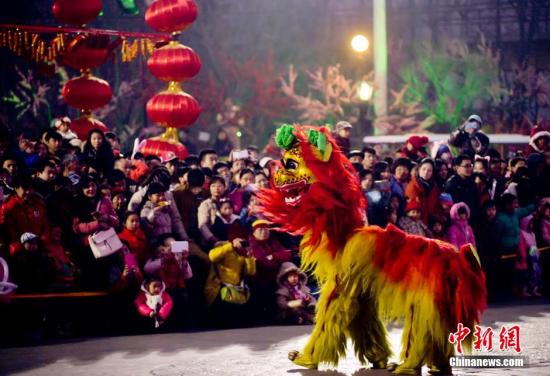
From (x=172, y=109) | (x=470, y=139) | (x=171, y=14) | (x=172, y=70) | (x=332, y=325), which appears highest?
(x=171, y=14)

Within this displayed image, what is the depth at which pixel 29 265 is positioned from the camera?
988 cm

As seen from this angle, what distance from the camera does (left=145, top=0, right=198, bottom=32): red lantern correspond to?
14641 millimetres

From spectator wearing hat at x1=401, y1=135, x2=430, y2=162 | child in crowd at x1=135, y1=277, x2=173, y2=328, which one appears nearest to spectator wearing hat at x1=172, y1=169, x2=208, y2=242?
child in crowd at x1=135, y1=277, x2=173, y2=328

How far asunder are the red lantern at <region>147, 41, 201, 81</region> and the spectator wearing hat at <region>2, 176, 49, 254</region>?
472cm

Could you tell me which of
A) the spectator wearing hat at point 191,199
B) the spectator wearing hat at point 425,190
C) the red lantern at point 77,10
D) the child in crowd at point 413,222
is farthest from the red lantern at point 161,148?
the child in crowd at point 413,222

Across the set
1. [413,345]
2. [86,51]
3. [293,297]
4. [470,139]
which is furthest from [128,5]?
[413,345]

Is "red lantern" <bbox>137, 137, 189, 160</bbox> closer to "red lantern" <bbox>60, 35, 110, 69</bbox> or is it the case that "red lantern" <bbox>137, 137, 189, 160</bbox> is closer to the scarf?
"red lantern" <bbox>60, 35, 110, 69</bbox>

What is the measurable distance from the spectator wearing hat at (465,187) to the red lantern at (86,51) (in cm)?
483

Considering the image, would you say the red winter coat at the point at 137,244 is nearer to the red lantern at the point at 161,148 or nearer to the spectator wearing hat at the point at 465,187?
the spectator wearing hat at the point at 465,187

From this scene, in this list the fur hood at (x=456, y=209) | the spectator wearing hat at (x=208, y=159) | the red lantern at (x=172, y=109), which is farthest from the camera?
the red lantern at (x=172, y=109)

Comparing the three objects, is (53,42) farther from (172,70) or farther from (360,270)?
(360,270)

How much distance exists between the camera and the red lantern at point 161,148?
15.0 meters

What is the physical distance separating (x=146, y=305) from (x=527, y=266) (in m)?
4.81

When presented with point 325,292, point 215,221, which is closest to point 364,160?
point 215,221
